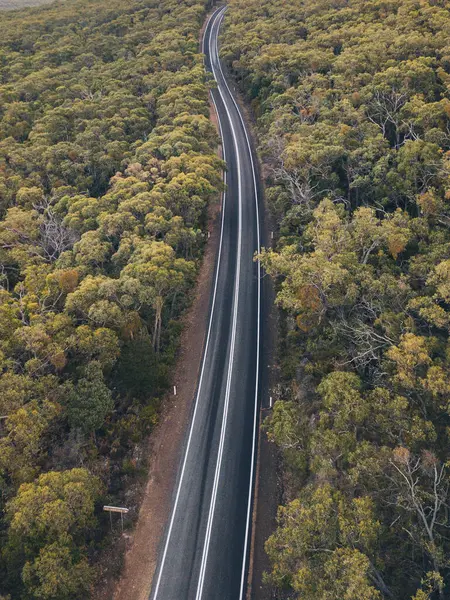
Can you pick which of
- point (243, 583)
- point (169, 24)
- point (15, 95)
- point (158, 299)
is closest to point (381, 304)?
point (158, 299)

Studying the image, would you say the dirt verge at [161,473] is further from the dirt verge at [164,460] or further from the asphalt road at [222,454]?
the asphalt road at [222,454]

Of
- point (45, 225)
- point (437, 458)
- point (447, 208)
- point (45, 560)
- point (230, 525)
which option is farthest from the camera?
point (45, 225)

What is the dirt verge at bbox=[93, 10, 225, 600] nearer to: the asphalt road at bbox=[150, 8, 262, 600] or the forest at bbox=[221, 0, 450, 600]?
the asphalt road at bbox=[150, 8, 262, 600]

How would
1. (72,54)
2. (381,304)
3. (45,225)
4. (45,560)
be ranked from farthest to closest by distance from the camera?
1. (72,54)
2. (45,225)
3. (381,304)
4. (45,560)

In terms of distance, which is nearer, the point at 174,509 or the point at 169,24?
the point at 174,509

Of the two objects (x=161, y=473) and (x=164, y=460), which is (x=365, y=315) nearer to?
(x=164, y=460)

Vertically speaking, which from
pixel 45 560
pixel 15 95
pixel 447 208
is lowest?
pixel 45 560

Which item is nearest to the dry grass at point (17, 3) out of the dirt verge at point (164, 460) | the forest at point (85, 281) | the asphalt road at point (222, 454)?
the forest at point (85, 281)

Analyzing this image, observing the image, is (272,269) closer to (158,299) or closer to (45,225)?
(158,299)
